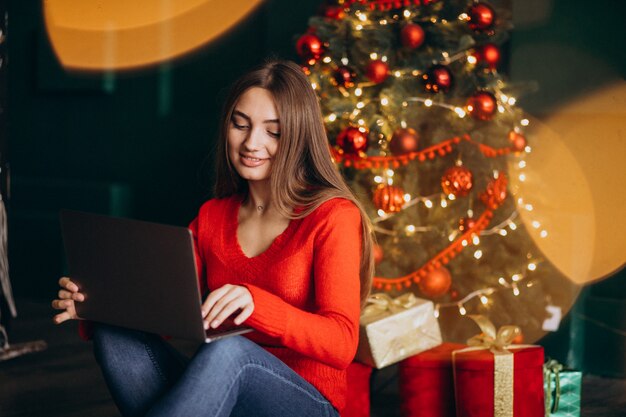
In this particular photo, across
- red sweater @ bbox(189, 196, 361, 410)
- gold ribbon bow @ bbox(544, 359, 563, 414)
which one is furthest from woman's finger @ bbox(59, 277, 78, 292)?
gold ribbon bow @ bbox(544, 359, 563, 414)

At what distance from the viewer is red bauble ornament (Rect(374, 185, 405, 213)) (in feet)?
10.6

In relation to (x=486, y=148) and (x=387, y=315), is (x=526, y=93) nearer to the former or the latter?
(x=486, y=148)

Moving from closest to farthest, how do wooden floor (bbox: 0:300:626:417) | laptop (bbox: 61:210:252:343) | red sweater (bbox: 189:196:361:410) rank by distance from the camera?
1. laptop (bbox: 61:210:252:343)
2. red sweater (bbox: 189:196:361:410)
3. wooden floor (bbox: 0:300:626:417)

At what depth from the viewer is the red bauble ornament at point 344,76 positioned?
323 cm

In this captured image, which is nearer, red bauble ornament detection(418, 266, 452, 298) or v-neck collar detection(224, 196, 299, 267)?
v-neck collar detection(224, 196, 299, 267)

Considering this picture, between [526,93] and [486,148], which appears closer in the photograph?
[486,148]

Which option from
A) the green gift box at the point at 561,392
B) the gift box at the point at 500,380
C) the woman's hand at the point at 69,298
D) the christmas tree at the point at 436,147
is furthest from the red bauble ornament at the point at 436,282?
the woman's hand at the point at 69,298

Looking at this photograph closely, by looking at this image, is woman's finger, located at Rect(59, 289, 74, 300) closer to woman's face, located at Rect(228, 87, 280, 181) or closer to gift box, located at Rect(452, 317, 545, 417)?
woman's face, located at Rect(228, 87, 280, 181)

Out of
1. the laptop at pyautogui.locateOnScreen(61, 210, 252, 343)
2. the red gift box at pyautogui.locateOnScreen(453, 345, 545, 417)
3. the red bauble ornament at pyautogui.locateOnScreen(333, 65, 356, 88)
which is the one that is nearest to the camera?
the laptop at pyautogui.locateOnScreen(61, 210, 252, 343)

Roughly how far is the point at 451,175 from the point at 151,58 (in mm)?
2224

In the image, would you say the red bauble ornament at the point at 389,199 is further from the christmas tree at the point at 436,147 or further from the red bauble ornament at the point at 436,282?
the red bauble ornament at the point at 436,282

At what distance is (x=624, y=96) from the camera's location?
3369 mm

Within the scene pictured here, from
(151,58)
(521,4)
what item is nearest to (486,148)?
(521,4)

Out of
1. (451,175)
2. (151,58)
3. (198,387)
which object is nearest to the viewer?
(198,387)
